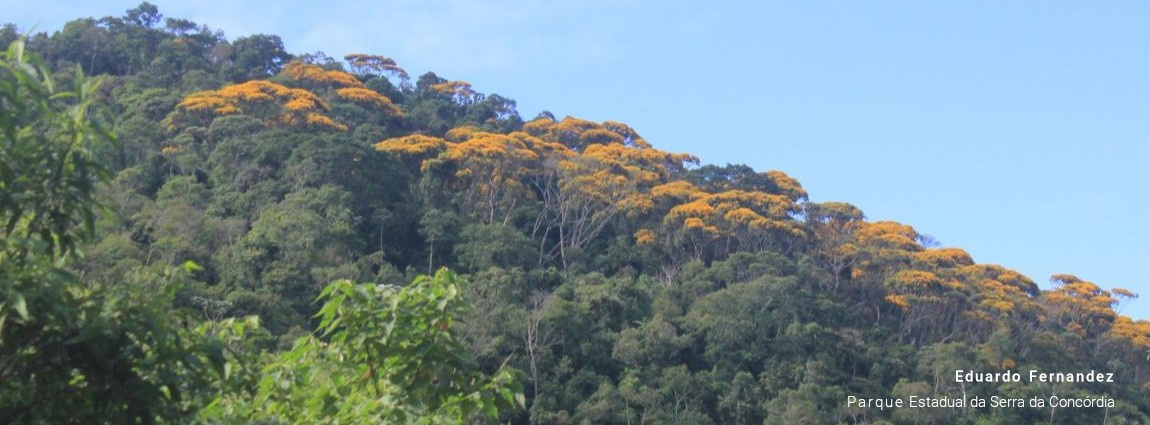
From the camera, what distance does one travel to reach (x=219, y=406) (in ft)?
20.8

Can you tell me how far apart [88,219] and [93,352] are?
37cm

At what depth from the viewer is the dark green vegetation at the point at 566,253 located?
29500 mm

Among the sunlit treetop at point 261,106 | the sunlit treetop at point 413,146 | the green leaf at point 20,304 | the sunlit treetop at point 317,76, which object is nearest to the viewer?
the green leaf at point 20,304

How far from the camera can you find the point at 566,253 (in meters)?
37.8

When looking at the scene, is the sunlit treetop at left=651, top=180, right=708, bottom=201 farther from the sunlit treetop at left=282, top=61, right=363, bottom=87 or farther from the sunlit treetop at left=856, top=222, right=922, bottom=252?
the sunlit treetop at left=282, top=61, right=363, bottom=87

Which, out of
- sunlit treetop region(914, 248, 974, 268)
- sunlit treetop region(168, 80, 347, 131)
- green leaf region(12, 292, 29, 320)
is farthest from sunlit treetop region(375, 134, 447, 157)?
green leaf region(12, 292, 29, 320)

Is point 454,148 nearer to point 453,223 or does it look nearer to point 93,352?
point 453,223

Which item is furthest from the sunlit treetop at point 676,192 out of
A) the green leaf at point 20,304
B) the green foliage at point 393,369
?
the green leaf at point 20,304

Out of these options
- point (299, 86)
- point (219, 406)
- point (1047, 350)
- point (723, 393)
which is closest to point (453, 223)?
point (723, 393)

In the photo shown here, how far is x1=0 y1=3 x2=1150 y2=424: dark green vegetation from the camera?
29.5 metres

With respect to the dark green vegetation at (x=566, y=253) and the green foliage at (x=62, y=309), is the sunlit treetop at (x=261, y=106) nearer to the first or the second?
the dark green vegetation at (x=566, y=253)

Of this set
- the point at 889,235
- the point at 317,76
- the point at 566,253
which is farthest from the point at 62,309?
the point at 317,76

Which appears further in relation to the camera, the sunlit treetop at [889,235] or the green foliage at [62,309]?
the sunlit treetop at [889,235]

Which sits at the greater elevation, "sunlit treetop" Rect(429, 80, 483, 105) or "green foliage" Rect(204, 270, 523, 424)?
"sunlit treetop" Rect(429, 80, 483, 105)
